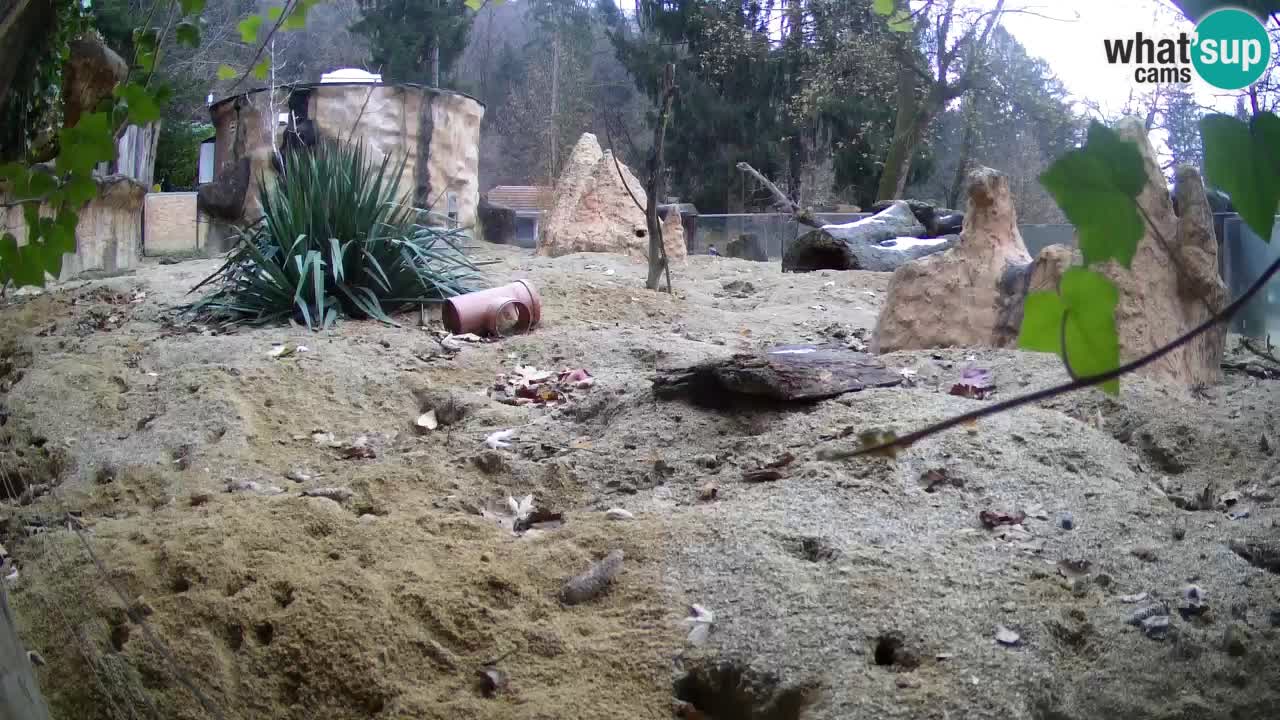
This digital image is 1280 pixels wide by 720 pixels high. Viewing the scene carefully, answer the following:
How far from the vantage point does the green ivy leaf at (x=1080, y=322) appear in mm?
683

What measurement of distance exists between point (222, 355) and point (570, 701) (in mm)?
3305

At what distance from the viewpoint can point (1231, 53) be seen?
1.30m

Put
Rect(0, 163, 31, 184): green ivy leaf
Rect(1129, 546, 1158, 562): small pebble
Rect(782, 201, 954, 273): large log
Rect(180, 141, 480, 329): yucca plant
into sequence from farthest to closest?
Rect(782, 201, 954, 273): large log < Rect(180, 141, 480, 329): yucca plant < Rect(1129, 546, 1158, 562): small pebble < Rect(0, 163, 31, 184): green ivy leaf

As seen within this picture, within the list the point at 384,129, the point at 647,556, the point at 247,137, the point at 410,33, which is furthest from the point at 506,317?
the point at 410,33

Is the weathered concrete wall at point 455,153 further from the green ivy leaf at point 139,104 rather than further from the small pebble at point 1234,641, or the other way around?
the small pebble at point 1234,641

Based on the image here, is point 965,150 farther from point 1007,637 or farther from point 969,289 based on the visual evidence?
point 1007,637

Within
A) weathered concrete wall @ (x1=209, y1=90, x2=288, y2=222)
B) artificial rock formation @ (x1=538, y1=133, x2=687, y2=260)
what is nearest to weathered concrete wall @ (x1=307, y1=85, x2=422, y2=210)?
weathered concrete wall @ (x1=209, y1=90, x2=288, y2=222)

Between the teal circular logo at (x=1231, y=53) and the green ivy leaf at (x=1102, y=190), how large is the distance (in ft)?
1.75

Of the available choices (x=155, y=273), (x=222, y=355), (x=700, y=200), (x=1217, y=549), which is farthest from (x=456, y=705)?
(x=700, y=200)

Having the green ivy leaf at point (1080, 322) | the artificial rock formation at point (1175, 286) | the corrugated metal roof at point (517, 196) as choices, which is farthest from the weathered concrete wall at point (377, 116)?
the green ivy leaf at point (1080, 322)

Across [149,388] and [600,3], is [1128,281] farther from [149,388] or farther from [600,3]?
[600,3]

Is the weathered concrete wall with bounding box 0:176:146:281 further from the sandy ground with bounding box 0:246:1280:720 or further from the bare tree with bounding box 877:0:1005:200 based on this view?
the bare tree with bounding box 877:0:1005:200

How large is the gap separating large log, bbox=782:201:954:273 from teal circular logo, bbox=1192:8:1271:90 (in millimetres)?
8027

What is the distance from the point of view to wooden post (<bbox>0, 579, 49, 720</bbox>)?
1.19m
